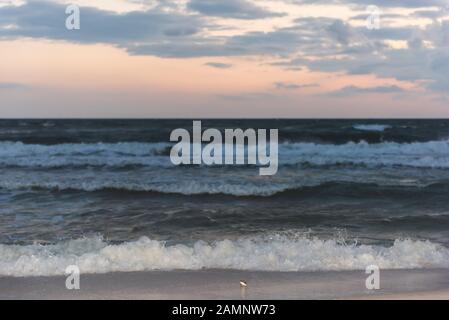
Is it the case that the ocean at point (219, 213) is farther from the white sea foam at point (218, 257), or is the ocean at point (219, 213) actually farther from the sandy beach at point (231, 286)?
the sandy beach at point (231, 286)

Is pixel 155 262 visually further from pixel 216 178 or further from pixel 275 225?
pixel 216 178

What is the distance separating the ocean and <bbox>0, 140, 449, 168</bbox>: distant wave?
116 mm

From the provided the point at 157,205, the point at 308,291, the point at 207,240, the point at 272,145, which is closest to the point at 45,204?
the point at 157,205

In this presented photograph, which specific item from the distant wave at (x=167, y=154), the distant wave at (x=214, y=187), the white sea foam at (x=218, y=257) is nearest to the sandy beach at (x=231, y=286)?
the white sea foam at (x=218, y=257)

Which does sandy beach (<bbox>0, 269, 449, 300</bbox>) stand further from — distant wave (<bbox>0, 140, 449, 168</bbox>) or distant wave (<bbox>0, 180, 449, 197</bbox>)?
distant wave (<bbox>0, 140, 449, 168</bbox>)

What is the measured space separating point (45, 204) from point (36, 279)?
20.6ft

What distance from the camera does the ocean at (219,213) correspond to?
748cm

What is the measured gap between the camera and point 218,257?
7609mm

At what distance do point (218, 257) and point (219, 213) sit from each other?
4.24m

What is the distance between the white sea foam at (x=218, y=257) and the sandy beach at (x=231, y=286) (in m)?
0.25

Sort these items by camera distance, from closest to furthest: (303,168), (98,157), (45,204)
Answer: (45,204)
(303,168)
(98,157)

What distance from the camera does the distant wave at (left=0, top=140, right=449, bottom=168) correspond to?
20.9m

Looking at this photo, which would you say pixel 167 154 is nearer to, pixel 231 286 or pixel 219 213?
pixel 219 213
